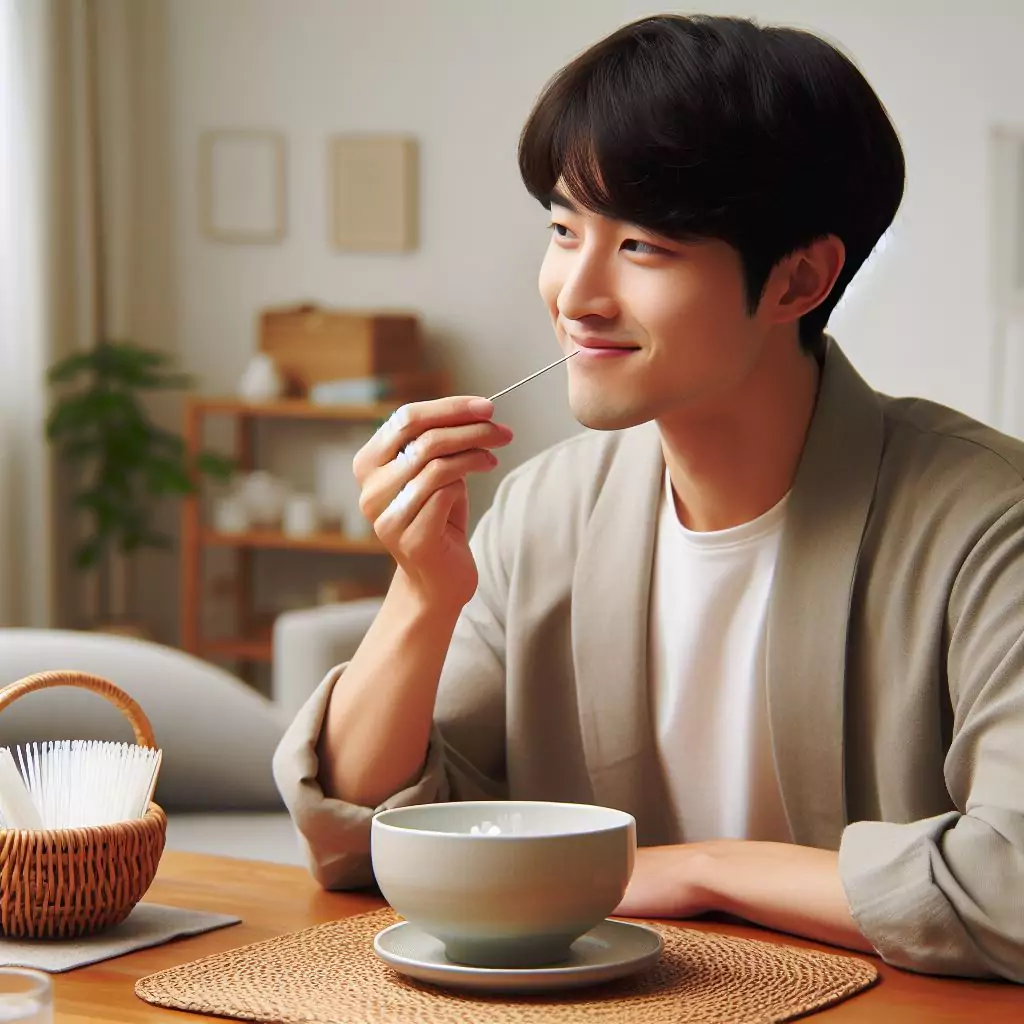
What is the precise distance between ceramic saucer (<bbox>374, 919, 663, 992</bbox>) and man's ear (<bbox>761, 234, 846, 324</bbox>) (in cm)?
51

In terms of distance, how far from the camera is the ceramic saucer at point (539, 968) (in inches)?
33.2

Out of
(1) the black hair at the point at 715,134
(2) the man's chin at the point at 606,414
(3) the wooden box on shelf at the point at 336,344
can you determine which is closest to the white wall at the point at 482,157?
(3) the wooden box on shelf at the point at 336,344

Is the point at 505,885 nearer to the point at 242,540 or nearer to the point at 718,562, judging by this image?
the point at 718,562

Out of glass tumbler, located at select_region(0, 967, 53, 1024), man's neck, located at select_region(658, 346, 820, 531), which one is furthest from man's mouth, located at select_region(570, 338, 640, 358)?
glass tumbler, located at select_region(0, 967, 53, 1024)

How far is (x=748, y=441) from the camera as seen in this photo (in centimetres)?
127

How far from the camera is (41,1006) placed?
687 mm

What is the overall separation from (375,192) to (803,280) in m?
3.52

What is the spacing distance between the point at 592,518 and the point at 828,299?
0.87 feet

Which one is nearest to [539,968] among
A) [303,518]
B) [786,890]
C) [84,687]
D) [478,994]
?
[478,994]

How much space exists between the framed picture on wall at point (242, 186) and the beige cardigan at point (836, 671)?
11.6 feet

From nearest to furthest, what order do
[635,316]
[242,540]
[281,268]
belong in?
[635,316] → [242,540] → [281,268]

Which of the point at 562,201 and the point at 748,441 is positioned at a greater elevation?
the point at 562,201

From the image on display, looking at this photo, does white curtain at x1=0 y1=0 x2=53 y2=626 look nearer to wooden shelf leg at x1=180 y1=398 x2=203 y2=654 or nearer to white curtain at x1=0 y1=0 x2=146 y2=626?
white curtain at x1=0 y1=0 x2=146 y2=626

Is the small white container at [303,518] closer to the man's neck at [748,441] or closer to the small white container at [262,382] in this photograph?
the small white container at [262,382]
